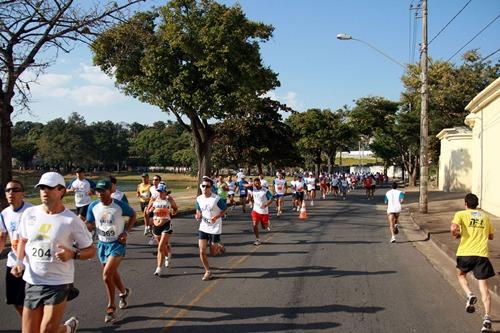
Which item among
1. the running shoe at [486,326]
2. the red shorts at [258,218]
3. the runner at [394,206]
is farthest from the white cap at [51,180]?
the runner at [394,206]

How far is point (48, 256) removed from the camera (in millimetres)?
4355

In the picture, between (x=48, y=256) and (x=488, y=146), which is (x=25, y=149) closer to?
(x=488, y=146)

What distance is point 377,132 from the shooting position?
51906 mm

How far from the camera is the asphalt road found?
20.5 feet

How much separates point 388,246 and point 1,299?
9.23 metres

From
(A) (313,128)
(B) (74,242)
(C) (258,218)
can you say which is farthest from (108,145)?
(B) (74,242)

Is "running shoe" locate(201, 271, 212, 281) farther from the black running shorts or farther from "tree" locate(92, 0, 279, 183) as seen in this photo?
"tree" locate(92, 0, 279, 183)

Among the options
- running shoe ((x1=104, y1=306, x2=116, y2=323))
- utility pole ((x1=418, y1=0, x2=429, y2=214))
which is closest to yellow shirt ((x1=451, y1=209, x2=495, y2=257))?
running shoe ((x1=104, y1=306, x2=116, y2=323))

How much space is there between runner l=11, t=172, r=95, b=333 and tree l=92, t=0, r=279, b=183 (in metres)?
17.5

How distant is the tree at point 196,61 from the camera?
71.5 ft

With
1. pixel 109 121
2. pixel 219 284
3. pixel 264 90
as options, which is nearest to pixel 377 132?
pixel 264 90

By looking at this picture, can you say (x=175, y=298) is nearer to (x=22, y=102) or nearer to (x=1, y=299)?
(x=1, y=299)

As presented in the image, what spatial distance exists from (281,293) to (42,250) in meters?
4.31

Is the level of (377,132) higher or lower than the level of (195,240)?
higher
